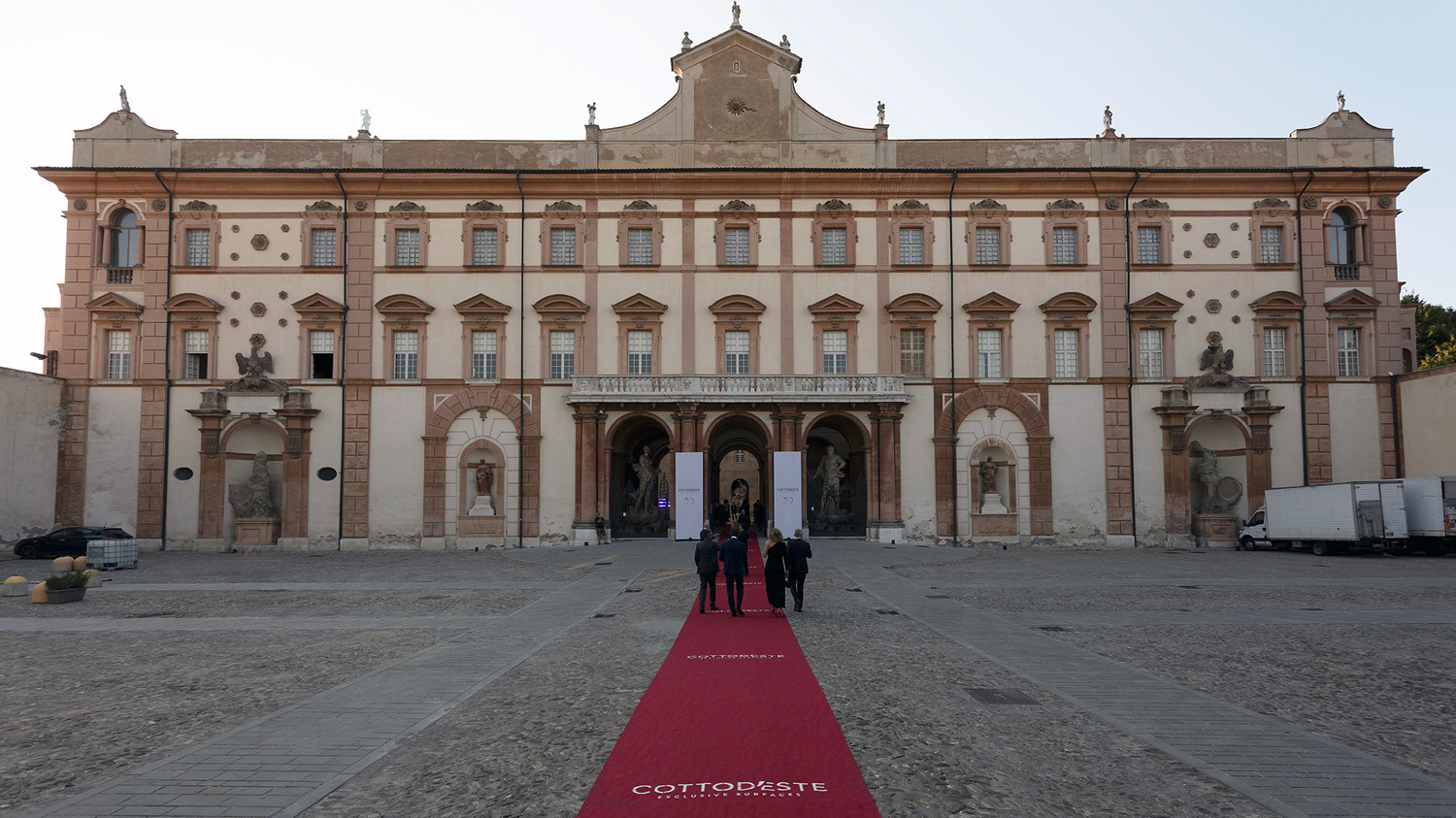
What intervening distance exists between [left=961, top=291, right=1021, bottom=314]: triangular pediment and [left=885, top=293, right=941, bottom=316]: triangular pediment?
1455 mm

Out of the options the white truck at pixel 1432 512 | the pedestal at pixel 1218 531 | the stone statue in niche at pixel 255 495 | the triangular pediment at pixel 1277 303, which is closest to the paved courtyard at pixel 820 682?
the white truck at pixel 1432 512

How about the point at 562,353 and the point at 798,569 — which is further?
the point at 562,353

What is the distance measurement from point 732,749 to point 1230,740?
4590 millimetres

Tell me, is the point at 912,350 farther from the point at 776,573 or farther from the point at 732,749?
the point at 732,749

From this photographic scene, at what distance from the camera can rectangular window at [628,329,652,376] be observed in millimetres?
35844

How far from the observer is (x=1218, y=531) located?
34.4 meters

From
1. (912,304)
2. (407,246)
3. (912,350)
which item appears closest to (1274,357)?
(912,350)

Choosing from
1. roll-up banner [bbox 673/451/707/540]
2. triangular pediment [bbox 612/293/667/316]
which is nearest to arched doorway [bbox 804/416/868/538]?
roll-up banner [bbox 673/451/707/540]

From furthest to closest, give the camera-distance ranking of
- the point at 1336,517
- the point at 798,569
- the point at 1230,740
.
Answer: the point at 1336,517 → the point at 798,569 → the point at 1230,740

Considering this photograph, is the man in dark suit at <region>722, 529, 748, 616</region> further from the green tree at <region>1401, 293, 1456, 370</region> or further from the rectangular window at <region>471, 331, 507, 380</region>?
the green tree at <region>1401, 293, 1456, 370</region>

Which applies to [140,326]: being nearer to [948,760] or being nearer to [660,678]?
[660,678]

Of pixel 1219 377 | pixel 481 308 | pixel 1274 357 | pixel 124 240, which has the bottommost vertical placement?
pixel 1219 377

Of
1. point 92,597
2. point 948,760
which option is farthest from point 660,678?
point 92,597

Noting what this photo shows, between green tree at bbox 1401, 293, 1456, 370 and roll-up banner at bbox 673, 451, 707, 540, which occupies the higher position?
green tree at bbox 1401, 293, 1456, 370
